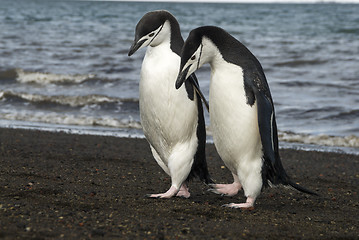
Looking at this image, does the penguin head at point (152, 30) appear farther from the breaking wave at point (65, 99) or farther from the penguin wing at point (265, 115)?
the breaking wave at point (65, 99)

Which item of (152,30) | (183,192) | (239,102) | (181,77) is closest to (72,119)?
(183,192)

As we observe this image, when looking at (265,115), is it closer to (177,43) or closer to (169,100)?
(169,100)

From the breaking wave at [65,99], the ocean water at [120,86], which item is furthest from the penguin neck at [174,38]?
the breaking wave at [65,99]

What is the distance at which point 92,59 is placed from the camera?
14977 mm

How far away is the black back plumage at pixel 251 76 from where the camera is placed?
339cm

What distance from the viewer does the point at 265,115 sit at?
338cm

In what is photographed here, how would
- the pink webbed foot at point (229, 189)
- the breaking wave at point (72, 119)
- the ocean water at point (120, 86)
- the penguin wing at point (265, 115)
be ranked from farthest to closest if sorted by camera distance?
1. the breaking wave at point (72, 119)
2. the ocean water at point (120, 86)
3. the pink webbed foot at point (229, 189)
4. the penguin wing at point (265, 115)

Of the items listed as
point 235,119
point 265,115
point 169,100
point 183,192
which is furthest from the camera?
point 183,192

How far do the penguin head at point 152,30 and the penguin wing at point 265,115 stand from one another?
72cm

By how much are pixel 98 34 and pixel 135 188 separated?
1894cm

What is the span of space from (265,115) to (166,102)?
2.41 ft

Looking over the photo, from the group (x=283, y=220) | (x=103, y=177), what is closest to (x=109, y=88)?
(x=103, y=177)

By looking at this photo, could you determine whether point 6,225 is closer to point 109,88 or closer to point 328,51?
point 109,88

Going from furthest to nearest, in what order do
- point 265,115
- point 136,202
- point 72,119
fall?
point 72,119, point 136,202, point 265,115
